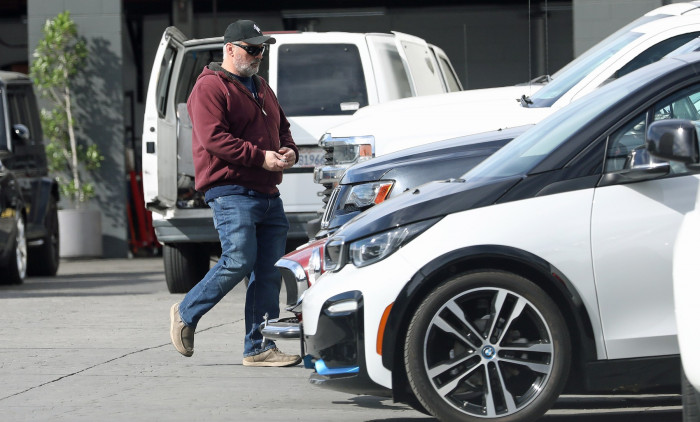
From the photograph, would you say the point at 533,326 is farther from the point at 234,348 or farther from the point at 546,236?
the point at 234,348

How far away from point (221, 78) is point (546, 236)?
2.91 metres

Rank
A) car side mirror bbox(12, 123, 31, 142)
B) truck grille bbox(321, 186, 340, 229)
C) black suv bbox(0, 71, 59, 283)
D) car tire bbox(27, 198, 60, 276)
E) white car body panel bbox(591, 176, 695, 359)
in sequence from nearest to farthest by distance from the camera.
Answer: white car body panel bbox(591, 176, 695, 359)
truck grille bbox(321, 186, 340, 229)
black suv bbox(0, 71, 59, 283)
car side mirror bbox(12, 123, 31, 142)
car tire bbox(27, 198, 60, 276)

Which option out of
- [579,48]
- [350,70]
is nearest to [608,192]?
[350,70]

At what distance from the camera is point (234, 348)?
8977 mm

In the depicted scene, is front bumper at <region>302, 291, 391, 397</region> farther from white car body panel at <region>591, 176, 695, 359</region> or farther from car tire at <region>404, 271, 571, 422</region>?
white car body panel at <region>591, 176, 695, 359</region>

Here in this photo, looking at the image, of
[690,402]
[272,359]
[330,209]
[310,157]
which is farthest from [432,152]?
[310,157]

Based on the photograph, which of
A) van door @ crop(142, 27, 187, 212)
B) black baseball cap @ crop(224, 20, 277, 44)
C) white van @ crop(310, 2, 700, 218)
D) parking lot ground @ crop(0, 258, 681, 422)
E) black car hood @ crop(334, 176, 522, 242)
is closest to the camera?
black car hood @ crop(334, 176, 522, 242)

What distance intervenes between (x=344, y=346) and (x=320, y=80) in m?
Answer: 6.97

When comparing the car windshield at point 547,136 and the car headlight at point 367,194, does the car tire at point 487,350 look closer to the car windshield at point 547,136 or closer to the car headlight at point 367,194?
the car windshield at point 547,136

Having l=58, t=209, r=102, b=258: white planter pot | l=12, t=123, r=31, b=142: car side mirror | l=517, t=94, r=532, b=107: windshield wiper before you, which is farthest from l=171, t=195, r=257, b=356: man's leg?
l=58, t=209, r=102, b=258: white planter pot

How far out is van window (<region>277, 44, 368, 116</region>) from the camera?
40.7 feet

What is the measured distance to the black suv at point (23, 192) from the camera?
14516 millimetres

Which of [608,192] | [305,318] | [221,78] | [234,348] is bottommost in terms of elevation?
[234,348]

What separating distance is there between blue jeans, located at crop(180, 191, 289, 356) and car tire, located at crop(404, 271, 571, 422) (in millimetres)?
2221
